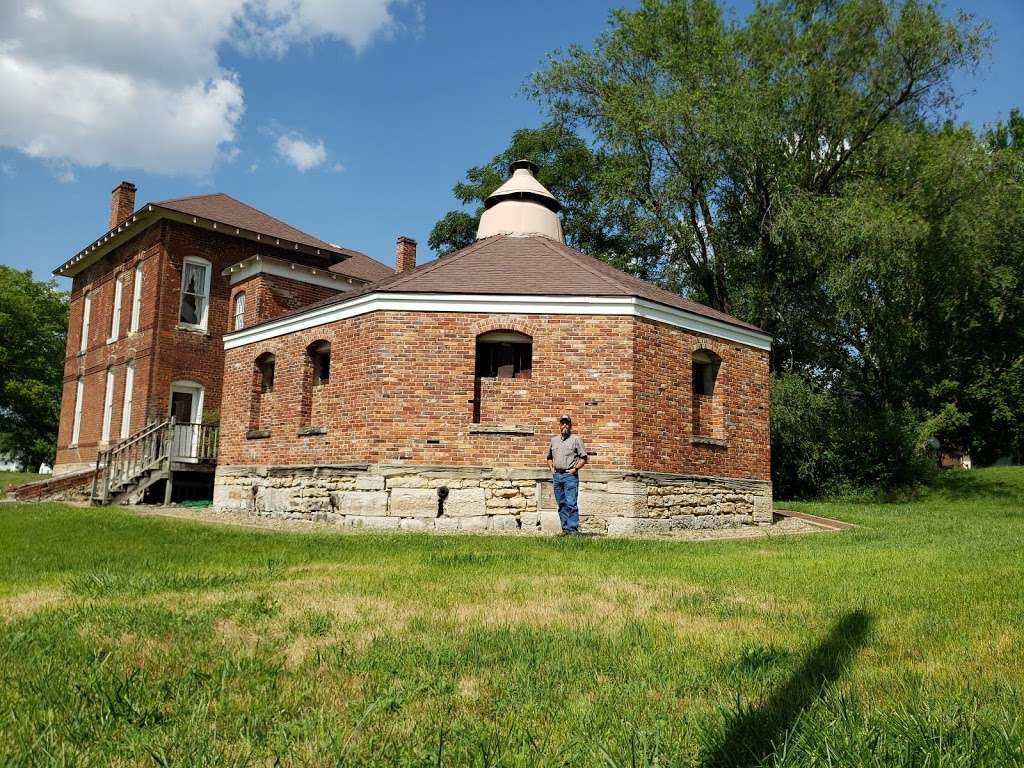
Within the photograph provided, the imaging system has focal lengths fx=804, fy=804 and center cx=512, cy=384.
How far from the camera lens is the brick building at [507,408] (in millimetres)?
13672

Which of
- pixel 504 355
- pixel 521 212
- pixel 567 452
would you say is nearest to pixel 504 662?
pixel 567 452

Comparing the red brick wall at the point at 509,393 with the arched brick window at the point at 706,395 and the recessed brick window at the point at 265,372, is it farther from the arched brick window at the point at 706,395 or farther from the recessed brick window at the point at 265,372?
the recessed brick window at the point at 265,372

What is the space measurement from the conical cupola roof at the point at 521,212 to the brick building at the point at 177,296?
19.1 feet

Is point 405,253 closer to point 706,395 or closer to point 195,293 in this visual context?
point 195,293

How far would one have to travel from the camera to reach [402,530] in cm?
1326

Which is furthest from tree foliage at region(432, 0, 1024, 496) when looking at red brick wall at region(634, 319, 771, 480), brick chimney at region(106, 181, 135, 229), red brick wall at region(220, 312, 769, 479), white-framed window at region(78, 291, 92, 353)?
white-framed window at region(78, 291, 92, 353)

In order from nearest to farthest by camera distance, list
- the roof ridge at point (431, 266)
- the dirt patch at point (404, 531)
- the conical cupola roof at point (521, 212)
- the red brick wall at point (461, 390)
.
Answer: the dirt patch at point (404, 531)
the red brick wall at point (461, 390)
the roof ridge at point (431, 266)
the conical cupola roof at point (521, 212)

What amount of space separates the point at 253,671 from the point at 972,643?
3825 mm

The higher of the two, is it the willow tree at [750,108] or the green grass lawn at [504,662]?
the willow tree at [750,108]

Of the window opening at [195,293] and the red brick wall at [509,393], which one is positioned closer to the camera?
the red brick wall at [509,393]

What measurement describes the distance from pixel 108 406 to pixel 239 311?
5512 mm

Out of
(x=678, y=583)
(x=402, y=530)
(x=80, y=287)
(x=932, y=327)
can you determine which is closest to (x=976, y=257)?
(x=932, y=327)

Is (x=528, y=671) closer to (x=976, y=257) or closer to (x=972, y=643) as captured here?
(x=972, y=643)

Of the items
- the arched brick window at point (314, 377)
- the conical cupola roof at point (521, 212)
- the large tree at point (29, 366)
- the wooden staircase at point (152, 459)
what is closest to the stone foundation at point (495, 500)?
the arched brick window at point (314, 377)
